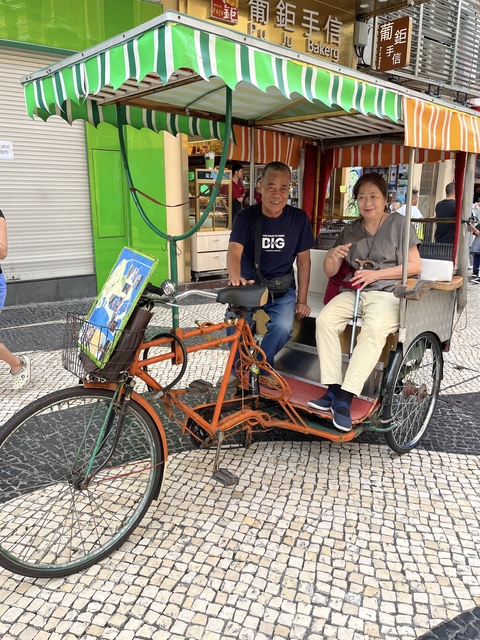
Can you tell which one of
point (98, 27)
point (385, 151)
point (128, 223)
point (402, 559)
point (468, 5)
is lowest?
point (402, 559)

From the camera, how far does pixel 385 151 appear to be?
13.7ft

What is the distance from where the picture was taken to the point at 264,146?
4.27m

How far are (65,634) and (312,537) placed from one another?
1.19 metres

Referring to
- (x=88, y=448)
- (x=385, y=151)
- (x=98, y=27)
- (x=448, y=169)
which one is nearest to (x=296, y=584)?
(x=88, y=448)

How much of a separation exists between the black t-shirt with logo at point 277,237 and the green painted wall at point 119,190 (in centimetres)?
413

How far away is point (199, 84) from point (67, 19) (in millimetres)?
5026

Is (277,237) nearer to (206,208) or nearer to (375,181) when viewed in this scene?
(375,181)

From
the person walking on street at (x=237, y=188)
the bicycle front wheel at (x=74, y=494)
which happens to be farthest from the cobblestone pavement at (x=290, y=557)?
the person walking on street at (x=237, y=188)

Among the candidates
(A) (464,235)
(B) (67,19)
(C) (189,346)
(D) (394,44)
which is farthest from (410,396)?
(D) (394,44)

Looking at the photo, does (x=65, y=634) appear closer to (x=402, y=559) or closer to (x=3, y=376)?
(x=402, y=559)

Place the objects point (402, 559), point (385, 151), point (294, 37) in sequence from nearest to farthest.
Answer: point (402, 559), point (385, 151), point (294, 37)

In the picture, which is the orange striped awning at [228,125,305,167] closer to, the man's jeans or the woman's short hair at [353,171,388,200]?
the woman's short hair at [353,171,388,200]

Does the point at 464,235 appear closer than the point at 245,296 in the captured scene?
No

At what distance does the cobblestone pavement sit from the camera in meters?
2.00
